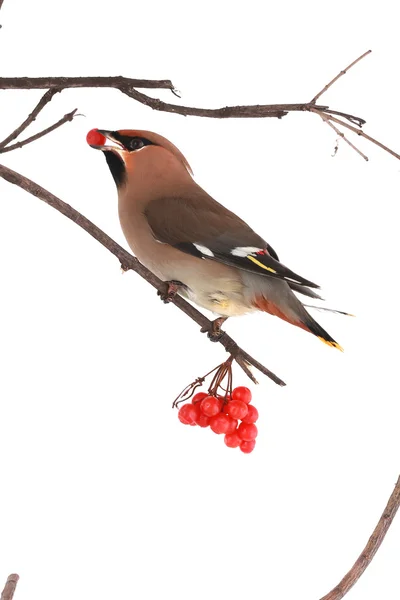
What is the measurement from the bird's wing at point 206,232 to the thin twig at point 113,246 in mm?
103

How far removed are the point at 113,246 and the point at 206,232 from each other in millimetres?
212

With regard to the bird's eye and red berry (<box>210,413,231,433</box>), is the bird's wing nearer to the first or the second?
the bird's eye

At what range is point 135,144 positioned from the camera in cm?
166

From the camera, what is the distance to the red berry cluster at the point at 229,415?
5.42 ft

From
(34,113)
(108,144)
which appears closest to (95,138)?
(108,144)

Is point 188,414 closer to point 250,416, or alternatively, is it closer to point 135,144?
point 250,416

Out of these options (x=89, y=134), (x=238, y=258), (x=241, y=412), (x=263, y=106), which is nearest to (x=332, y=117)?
(x=263, y=106)

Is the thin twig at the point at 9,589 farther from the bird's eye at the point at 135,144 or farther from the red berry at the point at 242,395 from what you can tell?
the bird's eye at the point at 135,144

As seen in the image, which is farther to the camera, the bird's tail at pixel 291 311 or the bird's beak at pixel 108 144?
the bird's beak at pixel 108 144

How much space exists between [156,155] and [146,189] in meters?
0.08

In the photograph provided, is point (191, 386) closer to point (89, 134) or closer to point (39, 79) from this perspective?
point (89, 134)

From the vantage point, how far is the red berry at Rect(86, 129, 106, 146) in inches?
62.3

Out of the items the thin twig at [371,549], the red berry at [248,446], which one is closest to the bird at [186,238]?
the red berry at [248,446]

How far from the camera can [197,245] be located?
1.66 meters
